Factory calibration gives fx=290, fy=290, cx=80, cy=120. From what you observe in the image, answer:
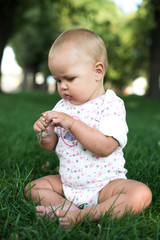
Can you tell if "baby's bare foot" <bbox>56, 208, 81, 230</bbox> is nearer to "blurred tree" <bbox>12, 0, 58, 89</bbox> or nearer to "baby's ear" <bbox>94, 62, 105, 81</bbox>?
"baby's ear" <bbox>94, 62, 105, 81</bbox>

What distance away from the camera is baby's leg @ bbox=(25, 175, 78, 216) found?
168cm

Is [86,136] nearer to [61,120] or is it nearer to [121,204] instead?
[61,120]

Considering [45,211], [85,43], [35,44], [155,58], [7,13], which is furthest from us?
[35,44]

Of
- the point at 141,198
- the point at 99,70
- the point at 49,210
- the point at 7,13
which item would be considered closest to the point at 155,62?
the point at 7,13

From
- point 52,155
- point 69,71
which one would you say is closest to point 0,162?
point 52,155

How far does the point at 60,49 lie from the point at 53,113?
16.2 inches

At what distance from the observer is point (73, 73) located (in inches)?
72.0

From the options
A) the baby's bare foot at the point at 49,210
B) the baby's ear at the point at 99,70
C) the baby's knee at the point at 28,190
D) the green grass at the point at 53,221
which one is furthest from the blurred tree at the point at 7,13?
the baby's bare foot at the point at 49,210

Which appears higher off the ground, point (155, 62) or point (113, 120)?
point (155, 62)

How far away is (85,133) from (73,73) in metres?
0.39

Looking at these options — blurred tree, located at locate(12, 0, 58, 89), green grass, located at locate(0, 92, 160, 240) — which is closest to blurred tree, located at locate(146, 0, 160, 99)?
blurred tree, located at locate(12, 0, 58, 89)

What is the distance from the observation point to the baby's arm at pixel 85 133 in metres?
1.75

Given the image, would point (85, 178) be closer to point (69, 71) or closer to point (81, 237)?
point (81, 237)

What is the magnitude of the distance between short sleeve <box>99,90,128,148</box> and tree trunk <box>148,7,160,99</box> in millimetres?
12952
